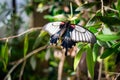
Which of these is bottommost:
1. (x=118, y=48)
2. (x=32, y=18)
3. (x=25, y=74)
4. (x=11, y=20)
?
(x=25, y=74)

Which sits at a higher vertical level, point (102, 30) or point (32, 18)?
point (102, 30)

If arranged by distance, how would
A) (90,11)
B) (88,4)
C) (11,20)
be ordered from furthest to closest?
(11,20), (90,11), (88,4)

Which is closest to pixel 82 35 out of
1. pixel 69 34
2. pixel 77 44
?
pixel 69 34

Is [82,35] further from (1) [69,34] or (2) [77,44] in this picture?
(2) [77,44]

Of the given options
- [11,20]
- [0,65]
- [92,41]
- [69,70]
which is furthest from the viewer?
[0,65]

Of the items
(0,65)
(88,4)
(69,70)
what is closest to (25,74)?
(0,65)

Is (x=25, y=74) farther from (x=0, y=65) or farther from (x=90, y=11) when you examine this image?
(x=90, y=11)

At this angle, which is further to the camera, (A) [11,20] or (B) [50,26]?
(A) [11,20]
